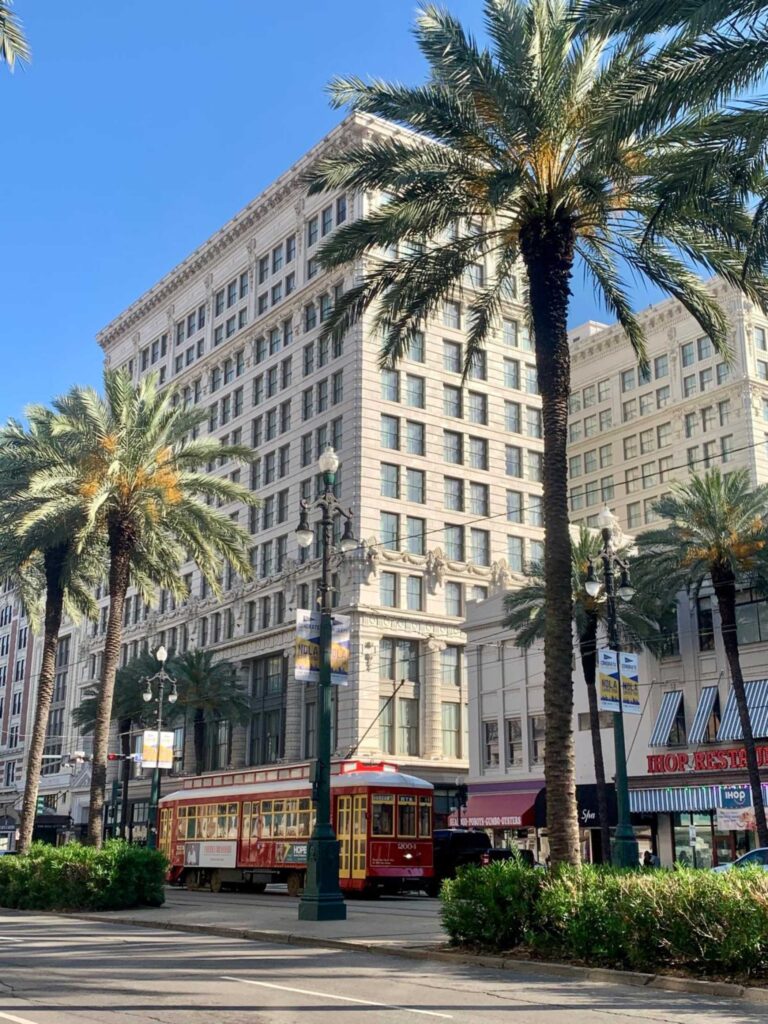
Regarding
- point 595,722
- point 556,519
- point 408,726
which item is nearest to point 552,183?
point 556,519

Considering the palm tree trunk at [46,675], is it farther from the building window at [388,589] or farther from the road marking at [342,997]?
the building window at [388,589]

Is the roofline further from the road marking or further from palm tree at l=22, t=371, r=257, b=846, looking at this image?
the road marking

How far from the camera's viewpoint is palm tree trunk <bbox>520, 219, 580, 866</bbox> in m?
16.8

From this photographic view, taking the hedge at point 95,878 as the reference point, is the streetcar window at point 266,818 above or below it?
above

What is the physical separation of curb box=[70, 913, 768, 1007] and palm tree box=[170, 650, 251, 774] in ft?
146

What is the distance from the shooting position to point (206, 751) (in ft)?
250

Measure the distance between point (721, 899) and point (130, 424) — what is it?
2378 cm

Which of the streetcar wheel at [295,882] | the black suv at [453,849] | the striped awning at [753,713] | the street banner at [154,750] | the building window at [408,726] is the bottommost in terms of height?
the streetcar wheel at [295,882]

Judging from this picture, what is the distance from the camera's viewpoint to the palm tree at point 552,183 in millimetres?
17062

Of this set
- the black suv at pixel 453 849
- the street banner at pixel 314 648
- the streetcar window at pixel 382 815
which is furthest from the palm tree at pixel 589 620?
the street banner at pixel 314 648

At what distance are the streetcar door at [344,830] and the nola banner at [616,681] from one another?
11.3m

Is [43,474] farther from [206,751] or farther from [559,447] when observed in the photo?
[206,751]

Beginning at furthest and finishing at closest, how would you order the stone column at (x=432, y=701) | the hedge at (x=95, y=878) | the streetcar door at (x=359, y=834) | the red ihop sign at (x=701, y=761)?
the stone column at (x=432, y=701), the red ihop sign at (x=701, y=761), the streetcar door at (x=359, y=834), the hedge at (x=95, y=878)

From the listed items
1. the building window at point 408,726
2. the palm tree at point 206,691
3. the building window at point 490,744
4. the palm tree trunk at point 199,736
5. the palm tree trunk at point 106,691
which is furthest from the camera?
the palm tree trunk at point 199,736
